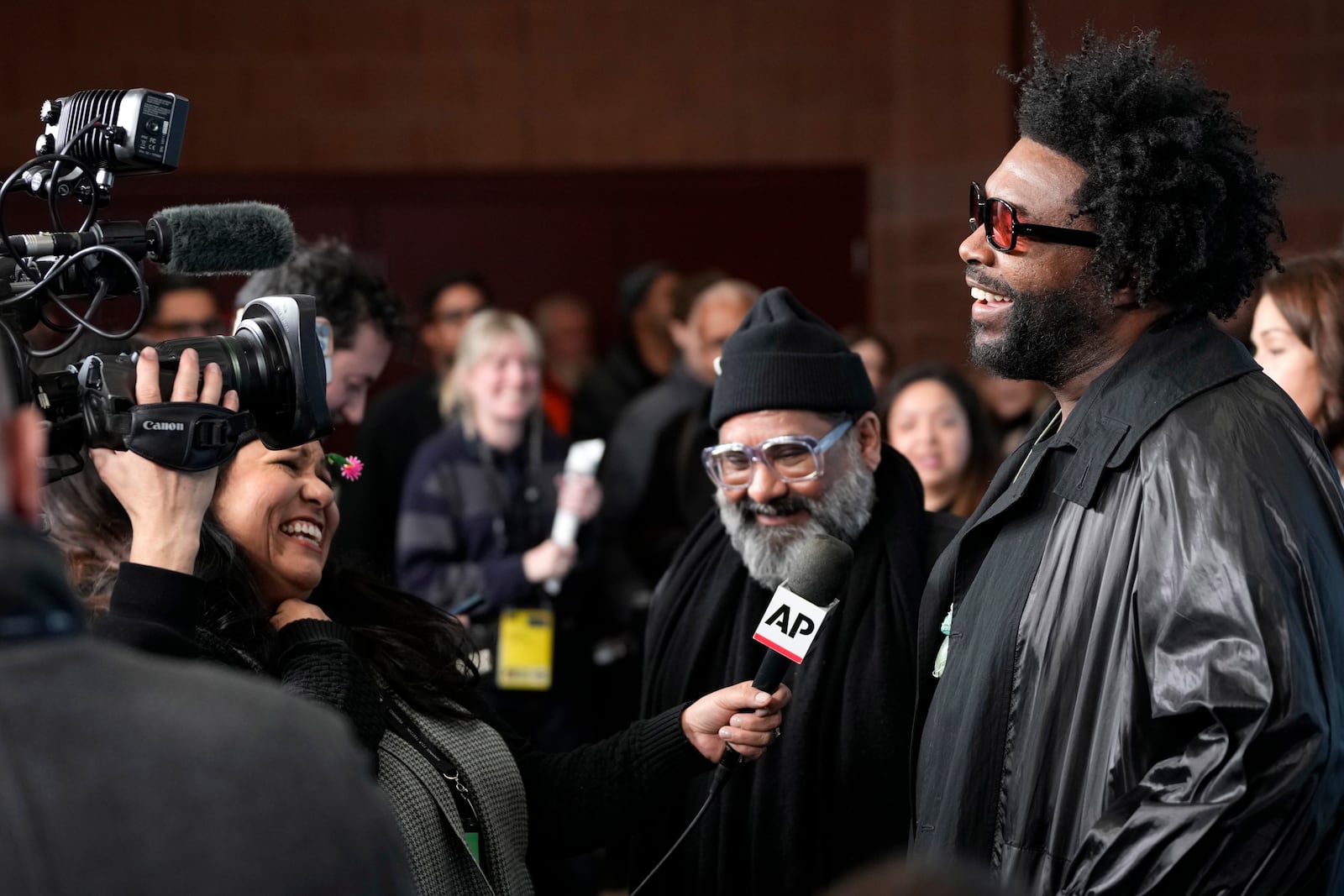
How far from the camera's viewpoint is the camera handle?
1825 millimetres

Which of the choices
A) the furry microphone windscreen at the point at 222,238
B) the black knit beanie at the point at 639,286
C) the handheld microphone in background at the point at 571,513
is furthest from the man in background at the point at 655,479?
the furry microphone windscreen at the point at 222,238

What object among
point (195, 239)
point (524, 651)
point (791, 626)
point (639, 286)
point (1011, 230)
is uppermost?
point (639, 286)

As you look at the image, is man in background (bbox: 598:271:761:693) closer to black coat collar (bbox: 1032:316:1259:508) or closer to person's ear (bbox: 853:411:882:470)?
person's ear (bbox: 853:411:882:470)

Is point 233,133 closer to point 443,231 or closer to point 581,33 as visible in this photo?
point 443,231

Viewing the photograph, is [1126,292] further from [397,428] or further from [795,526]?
[397,428]

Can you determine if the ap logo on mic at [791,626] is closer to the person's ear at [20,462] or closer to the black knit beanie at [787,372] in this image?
the black knit beanie at [787,372]

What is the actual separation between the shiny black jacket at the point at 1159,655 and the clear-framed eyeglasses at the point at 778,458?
0.74m

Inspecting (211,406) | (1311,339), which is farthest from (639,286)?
(211,406)

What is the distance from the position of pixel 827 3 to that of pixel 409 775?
6.00 m

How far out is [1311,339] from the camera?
334cm

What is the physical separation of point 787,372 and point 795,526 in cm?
29

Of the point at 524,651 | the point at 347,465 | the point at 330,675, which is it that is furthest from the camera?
the point at 524,651

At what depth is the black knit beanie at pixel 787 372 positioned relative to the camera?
9.52 feet

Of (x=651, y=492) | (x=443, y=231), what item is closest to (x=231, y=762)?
(x=651, y=492)
